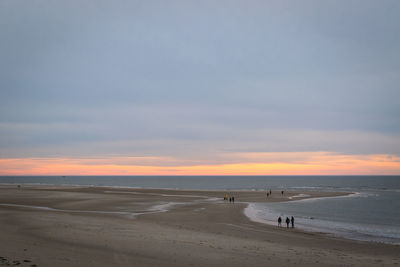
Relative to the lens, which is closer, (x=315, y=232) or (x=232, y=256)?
(x=232, y=256)

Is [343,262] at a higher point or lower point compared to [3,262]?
lower

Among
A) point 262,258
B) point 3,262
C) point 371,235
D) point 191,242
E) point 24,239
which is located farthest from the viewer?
point 371,235

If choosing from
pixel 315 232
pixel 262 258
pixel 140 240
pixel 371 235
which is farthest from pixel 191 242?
pixel 371 235

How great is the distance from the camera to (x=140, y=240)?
66.0ft

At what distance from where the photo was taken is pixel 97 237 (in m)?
20.6

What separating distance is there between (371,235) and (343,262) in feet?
47.8

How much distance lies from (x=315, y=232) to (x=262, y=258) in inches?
583

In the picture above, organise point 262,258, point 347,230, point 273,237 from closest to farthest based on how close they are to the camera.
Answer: point 262,258
point 273,237
point 347,230

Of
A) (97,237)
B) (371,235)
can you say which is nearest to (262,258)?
(97,237)

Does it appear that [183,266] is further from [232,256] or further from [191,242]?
[191,242]

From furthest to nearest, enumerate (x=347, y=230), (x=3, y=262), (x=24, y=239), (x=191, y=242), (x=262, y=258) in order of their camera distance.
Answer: (x=347, y=230) < (x=191, y=242) < (x=24, y=239) < (x=262, y=258) < (x=3, y=262)

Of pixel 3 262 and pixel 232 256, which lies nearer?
pixel 3 262

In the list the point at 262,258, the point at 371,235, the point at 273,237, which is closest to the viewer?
the point at 262,258

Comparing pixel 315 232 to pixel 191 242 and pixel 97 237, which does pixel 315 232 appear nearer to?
pixel 191 242
